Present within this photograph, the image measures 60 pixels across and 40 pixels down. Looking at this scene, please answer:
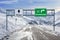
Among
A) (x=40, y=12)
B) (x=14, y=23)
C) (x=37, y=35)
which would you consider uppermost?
(x=40, y=12)

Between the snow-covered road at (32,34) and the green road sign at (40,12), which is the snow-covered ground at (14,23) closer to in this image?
the snow-covered road at (32,34)

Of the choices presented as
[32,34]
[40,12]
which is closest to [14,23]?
[32,34]

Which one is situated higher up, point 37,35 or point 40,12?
point 40,12

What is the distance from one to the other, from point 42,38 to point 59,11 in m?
0.62

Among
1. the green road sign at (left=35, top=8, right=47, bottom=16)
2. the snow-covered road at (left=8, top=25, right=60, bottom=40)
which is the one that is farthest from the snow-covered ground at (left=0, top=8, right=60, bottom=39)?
the green road sign at (left=35, top=8, right=47, bottom=16)

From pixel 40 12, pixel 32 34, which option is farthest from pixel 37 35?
pixel 40 12

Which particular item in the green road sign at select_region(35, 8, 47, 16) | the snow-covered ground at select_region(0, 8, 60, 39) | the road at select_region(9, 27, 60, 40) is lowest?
the road at select_region(9, 27, 60, 40)

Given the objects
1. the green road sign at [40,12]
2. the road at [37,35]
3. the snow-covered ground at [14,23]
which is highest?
the green road sign at [40,12]

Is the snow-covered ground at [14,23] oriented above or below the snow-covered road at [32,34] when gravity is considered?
above

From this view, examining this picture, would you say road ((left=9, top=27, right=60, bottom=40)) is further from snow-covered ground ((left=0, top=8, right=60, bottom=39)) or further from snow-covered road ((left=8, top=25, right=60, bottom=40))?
snow-covered ground ((left=0, top=8, right=60, bottom=39))

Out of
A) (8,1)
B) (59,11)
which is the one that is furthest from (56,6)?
(8,1)

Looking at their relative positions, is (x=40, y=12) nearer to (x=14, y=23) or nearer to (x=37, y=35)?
(x=37, y=35)

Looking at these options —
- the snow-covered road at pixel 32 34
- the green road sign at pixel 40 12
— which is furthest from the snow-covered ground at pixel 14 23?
the green road sign at pixel 40 12

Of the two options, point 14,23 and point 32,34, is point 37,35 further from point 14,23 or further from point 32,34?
point 14,23
